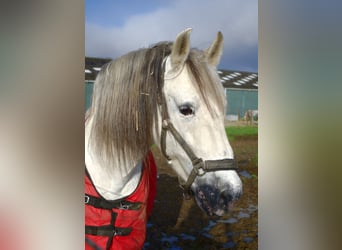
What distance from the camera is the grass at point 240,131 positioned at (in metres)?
1.15

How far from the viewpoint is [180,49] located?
1006 millimetres

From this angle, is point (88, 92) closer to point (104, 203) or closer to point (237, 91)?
point (104, 203)

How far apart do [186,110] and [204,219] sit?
1.49ft

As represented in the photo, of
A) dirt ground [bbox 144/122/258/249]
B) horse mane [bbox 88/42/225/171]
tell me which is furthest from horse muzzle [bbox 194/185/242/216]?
horse mane [bbox 88/42/225/171]

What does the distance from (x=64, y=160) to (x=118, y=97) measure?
0.88 feet

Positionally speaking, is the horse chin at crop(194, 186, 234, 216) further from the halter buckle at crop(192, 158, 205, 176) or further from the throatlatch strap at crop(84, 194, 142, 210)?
the throatlatch strap at crop(84, 194, 142, 210)

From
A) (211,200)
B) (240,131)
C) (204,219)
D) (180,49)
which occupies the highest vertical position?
(180,49)

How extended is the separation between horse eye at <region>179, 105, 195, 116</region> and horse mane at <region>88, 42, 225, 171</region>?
Result: 0.05m

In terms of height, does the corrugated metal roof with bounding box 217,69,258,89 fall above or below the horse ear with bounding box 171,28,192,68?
below

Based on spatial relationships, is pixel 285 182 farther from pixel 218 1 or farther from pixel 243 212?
pixel 218 1

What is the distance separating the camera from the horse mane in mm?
1012

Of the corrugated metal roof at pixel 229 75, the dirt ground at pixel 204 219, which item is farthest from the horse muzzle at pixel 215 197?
the corrugated metal roof at pixel 229 75

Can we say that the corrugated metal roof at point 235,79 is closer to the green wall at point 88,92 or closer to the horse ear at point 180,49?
the horse ear at point 180,49

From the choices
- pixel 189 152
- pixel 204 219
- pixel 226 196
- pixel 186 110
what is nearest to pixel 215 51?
pixel 186 110
